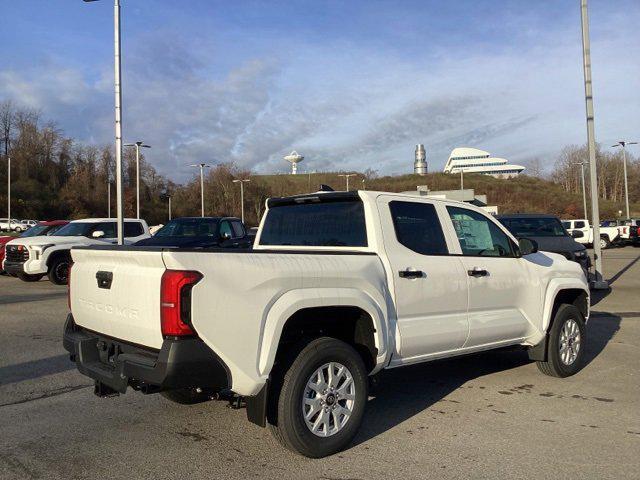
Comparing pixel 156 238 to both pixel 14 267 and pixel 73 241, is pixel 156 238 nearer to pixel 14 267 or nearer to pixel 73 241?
pixel 73 241

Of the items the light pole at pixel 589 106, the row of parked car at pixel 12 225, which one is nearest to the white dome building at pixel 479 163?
the row of parked car at pixel 12 225

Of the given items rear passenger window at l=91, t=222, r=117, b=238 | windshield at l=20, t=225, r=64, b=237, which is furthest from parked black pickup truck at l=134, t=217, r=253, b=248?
windshield at l=20, t=225, r=64, b=237

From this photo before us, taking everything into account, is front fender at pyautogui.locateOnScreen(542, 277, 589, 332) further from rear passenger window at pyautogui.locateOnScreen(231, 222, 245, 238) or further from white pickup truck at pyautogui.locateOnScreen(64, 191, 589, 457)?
rear passenger window at pyautogui.locateOnScreen(231, 222, 245, 238)

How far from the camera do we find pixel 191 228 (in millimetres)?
15547

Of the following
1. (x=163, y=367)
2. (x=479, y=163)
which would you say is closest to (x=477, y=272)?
(x=163, y=367)

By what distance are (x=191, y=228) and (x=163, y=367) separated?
40.0 ft

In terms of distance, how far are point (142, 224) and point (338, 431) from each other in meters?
15.6

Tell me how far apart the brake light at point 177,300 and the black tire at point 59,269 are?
1368 centimetres

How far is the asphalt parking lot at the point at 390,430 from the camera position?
402cm

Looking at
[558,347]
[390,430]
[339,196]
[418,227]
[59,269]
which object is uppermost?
[339,196]

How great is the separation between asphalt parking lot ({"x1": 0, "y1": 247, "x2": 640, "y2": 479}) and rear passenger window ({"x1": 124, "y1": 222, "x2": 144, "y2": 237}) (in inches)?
437

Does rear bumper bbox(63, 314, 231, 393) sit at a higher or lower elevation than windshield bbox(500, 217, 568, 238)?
lower

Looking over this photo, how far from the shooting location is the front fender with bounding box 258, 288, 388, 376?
393 cm

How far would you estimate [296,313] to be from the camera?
4.20 m
